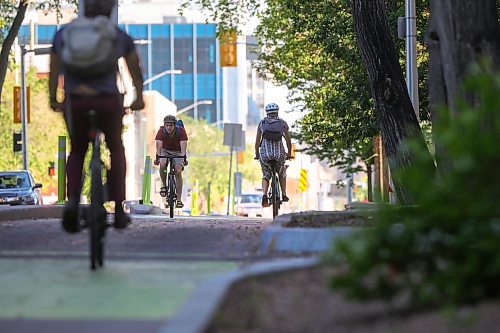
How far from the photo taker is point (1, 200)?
4100 centimetres

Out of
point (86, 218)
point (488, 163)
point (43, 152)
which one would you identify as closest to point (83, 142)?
point (86, 218)

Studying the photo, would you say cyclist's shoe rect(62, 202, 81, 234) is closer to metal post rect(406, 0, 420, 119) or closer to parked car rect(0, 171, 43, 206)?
metal post rect(406, 0, 420, 119)

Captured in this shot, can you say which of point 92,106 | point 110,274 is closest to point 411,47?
point 92,106

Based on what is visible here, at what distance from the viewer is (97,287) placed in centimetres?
827

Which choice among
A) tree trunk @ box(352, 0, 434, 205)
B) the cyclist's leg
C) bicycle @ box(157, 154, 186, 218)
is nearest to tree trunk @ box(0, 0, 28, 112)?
bicycle @ box(157, 154, 186, 218)

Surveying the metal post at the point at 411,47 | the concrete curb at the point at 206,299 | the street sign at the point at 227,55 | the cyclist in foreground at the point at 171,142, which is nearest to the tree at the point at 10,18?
the street sign at the point at 227,55

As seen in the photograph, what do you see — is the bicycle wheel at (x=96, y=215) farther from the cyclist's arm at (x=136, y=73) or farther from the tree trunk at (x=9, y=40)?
the tree trunk at (x=9, y=40)

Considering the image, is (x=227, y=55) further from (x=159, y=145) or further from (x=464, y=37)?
(x=464, y=37)

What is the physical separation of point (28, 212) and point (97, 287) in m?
9.66

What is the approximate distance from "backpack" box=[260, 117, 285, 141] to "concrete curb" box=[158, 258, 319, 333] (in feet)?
36.2

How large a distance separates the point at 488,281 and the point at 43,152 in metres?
72.3

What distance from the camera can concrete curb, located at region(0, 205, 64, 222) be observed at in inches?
659

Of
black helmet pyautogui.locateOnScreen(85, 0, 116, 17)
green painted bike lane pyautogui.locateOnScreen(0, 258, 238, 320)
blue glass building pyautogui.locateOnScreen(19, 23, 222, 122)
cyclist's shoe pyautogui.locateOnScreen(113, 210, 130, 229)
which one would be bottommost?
green painted bike lane pyautogui.locateOnScreen(0, 258, 238, 320)

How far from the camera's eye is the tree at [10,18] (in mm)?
36375
